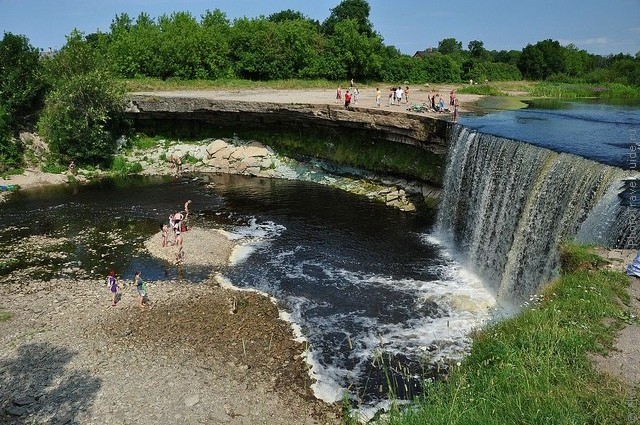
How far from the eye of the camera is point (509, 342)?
40.8 feet

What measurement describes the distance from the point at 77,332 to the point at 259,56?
4918 centimetres

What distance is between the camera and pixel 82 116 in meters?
41.6

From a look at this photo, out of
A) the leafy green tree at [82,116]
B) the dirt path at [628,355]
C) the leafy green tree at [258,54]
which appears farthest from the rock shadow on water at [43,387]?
the leafy green tree at [258,54]

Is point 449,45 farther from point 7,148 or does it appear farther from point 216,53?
point 7,148

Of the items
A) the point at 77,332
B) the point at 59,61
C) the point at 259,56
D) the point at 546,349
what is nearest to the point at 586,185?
the point at 546,349

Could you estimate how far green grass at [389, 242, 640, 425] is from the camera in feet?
30.3

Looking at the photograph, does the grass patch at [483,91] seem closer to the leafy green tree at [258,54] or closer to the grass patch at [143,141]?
the leafy green tree at [258,54]

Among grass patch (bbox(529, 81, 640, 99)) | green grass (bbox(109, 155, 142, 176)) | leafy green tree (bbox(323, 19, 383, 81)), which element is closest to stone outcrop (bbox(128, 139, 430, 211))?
green grass (bbox(109, 155, 142, 176))

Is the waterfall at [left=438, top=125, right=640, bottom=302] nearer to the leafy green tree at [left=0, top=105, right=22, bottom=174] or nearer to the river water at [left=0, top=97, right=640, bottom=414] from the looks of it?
the river water at [left=0, top=97, right=640, bottom=414]

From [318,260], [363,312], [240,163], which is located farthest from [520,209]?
[240,163]

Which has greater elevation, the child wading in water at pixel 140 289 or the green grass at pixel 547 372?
the green grass at pixel 547 372

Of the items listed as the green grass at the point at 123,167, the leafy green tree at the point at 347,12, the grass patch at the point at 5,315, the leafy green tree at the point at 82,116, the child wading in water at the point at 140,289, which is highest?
the leafy green tree at the point at 347,12

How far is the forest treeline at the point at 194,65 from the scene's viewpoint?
41.5 m

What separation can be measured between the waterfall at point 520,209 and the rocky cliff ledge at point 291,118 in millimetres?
3005
